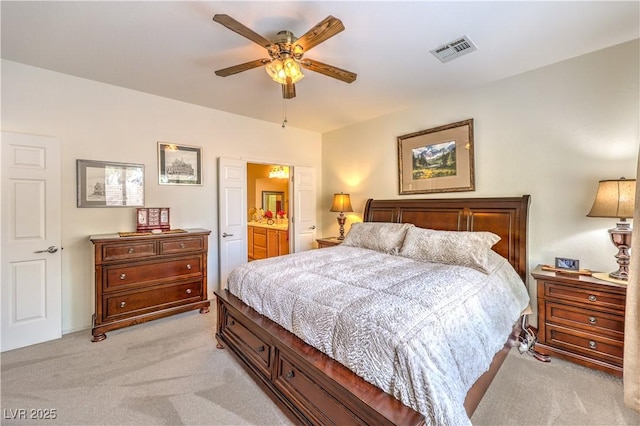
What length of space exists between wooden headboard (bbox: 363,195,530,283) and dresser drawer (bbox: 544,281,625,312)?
1.19 ft

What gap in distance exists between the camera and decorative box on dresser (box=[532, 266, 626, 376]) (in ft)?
7.07

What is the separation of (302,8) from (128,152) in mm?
2689

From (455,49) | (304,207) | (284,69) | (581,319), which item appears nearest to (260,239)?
(304,207)

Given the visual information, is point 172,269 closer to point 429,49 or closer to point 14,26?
point 14,26

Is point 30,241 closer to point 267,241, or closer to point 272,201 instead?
point 267,241

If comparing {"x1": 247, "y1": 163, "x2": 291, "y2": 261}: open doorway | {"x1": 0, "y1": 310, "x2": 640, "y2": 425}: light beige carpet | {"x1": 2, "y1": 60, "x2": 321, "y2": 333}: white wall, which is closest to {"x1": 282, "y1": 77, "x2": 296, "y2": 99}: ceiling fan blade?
{"x1": 2, "y1": 60, "x2": 321, "y2": 333}: white wall

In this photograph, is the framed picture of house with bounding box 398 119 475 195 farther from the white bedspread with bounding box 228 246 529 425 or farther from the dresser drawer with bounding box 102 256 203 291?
the dresser drawer with bounding box 102 256 203 291

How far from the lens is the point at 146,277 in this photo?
3102mm

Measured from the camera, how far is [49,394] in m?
2.00

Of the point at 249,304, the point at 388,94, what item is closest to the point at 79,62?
the point at 249,304

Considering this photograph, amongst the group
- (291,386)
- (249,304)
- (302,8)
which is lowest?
(291,386)

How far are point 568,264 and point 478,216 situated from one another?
0.89 metres

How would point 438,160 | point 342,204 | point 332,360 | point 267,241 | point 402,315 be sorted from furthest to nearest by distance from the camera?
point 267,241 → point 342,204 → point 438,160 → point 332,360 → point 402,315

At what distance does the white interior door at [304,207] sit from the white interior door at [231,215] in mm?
935
